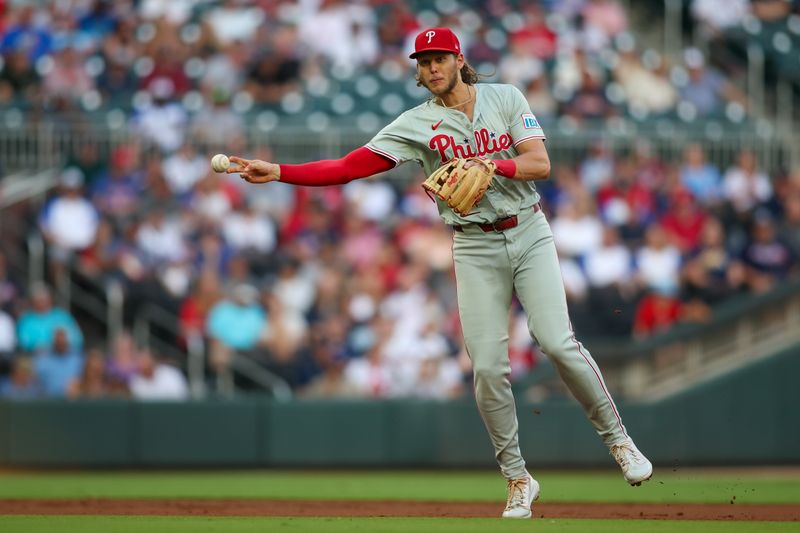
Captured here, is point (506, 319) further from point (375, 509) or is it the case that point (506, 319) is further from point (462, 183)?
point (375, 509)

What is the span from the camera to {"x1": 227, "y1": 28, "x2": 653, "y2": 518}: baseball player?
6.29 m

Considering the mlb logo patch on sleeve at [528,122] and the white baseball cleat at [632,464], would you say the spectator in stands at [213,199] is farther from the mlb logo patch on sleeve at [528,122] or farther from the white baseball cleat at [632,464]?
the white baseball cleat at [632,464]

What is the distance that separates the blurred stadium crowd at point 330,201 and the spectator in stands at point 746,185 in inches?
1.3

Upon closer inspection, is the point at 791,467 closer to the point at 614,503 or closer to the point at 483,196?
the point at 614,503

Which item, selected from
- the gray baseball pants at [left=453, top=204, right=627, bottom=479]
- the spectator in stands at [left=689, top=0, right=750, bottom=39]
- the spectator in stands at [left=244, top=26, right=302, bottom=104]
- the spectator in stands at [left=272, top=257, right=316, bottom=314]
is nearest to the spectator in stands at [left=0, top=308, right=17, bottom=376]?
the spectator in stands at [left=272, top=257, right=316, bottom=314]

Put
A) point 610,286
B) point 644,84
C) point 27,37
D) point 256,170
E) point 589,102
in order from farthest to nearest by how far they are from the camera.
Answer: point 644,84 < point 589,102 < point 27,37 < point 610,286 < point 256,170

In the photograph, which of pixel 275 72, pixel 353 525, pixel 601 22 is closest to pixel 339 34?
pixel 275 72

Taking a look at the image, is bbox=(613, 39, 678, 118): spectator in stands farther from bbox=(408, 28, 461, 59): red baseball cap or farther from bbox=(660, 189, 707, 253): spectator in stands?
bbox=(408, 28, 461, 59): red baseball cap

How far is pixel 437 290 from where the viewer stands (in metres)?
12.5

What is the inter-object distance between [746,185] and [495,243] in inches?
300

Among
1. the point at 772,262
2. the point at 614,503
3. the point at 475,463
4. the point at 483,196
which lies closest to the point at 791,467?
the point at 772,262

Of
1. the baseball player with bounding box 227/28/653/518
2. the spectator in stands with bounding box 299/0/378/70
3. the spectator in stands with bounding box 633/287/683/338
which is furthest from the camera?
the spectator in stands with bounding box 299/0/378/70

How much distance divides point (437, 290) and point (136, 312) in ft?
8.96

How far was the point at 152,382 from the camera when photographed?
1172 cm
